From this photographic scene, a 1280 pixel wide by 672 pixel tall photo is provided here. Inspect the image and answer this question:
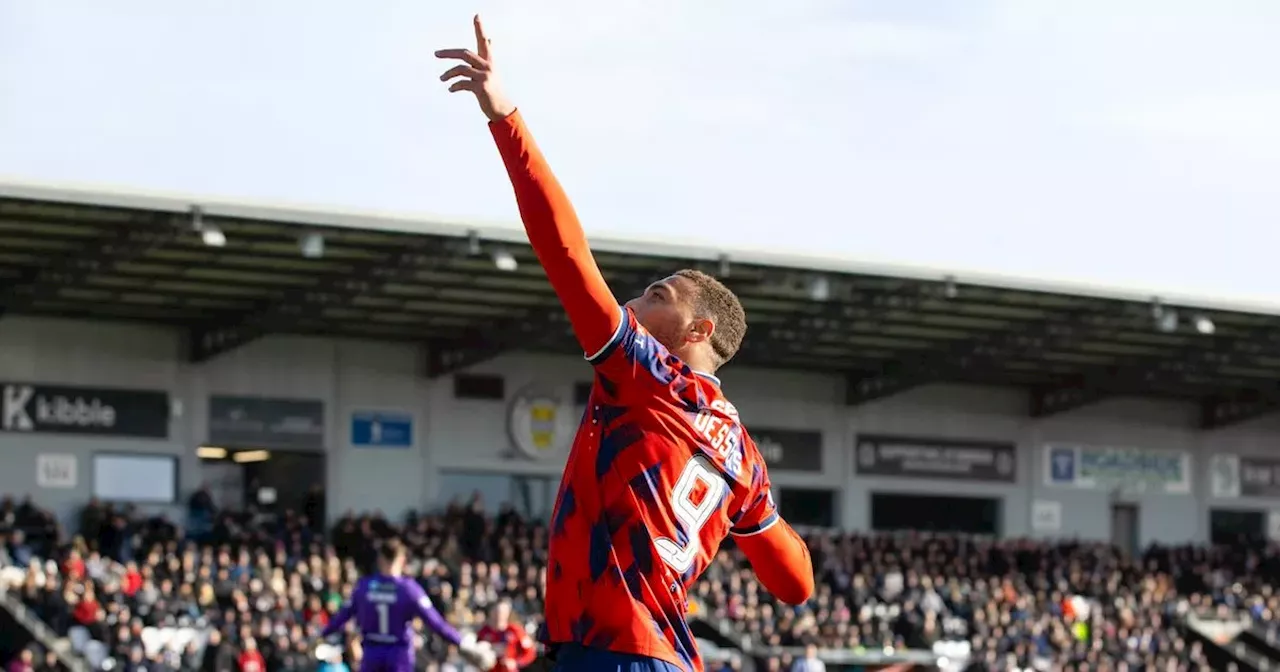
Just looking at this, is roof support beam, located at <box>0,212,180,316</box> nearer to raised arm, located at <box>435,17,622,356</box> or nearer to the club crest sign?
the club crest sign

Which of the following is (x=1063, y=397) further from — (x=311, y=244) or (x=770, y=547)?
(x=770, y=547)

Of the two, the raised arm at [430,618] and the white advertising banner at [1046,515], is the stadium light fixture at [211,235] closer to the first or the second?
the raised arm at [430,618]

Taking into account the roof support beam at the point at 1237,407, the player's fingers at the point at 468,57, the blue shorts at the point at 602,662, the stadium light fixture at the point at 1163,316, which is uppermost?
the stadium light fixture at the point at 1163,316

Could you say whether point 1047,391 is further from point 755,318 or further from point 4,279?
point 4,279

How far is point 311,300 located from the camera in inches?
1234

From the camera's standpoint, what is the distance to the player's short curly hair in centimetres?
470

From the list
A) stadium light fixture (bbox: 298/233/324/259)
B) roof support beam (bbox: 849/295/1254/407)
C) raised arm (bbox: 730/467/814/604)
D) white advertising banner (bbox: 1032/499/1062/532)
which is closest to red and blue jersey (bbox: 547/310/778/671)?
raised arm (bbox: 730/467/814/604)

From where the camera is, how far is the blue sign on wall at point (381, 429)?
3444cm

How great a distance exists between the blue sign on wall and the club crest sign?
6.54 feet

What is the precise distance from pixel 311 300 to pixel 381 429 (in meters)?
4.04

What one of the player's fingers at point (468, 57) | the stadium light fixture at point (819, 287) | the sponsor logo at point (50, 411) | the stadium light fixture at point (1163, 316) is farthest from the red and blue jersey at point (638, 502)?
the stadium light fixture at point (1163, 316)

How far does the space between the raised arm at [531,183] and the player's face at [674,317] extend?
45cm

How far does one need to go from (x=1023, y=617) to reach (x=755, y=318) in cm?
689

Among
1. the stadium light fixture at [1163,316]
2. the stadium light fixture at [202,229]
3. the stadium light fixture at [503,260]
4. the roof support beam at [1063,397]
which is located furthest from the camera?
the roof support beam at [1063,397]
